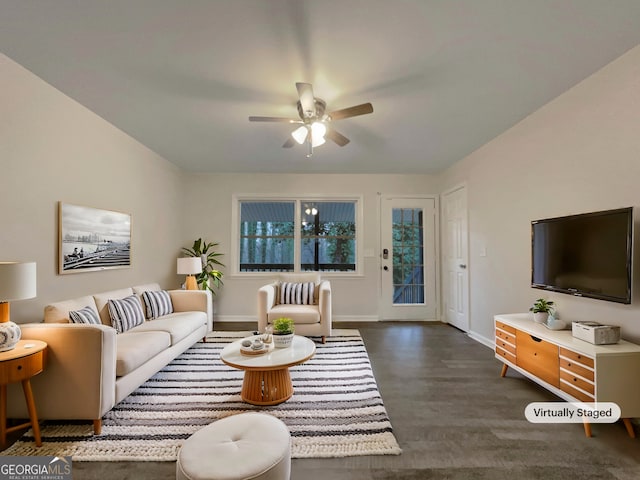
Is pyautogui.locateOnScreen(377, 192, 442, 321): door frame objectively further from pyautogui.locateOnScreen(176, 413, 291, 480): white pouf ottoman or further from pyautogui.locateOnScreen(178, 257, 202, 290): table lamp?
pyautogui.locateOnScreen(176, 413, 291, 480): white pouf ottoman

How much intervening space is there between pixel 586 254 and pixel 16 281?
155 inches

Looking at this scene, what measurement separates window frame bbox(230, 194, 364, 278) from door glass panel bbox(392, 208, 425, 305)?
601 mm

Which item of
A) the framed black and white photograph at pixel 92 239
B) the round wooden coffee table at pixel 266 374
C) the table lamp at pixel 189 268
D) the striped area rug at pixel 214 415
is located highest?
the framed black and white photograph at pixel 92 239

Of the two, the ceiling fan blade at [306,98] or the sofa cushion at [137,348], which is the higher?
the ceiling fan blade at [306,98]

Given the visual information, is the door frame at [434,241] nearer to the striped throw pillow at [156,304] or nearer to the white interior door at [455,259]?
the white interior door at [455,259]

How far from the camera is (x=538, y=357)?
237 centimetres

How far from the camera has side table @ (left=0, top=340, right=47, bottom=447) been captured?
67.4 inches

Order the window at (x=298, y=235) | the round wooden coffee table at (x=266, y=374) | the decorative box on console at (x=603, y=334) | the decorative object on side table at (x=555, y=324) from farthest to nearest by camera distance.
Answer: the window at (x=298, y=235)
the decorative object on side table at (x=555, y=324)
the round wooden coffee table at (x=266, y=374)
the decorative box on console at (x=603, y=334)

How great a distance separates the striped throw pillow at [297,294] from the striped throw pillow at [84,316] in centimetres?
217

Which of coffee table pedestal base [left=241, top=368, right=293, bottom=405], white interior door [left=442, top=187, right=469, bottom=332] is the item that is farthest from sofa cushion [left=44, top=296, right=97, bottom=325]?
white interior door [left=442, top=187, right=469, bottom=332]

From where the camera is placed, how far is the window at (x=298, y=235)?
205 inches

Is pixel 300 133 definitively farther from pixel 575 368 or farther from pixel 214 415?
pixel 575 368

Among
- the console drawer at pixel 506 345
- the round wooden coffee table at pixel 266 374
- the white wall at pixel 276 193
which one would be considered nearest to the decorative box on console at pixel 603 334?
the console drawer at pixel 506 345

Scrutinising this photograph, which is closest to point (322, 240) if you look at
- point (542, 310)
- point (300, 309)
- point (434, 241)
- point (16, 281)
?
point (300, 309)
